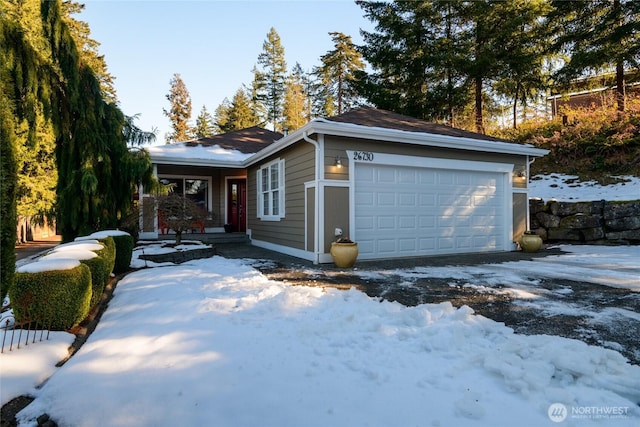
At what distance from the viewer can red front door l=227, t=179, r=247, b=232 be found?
12.3 metres

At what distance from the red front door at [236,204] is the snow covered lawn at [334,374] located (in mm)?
9037

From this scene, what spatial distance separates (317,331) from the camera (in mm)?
2867

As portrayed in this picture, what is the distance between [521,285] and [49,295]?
5.51m

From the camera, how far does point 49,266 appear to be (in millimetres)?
3064

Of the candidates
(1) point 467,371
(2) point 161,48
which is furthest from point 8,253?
(2) point 161,48

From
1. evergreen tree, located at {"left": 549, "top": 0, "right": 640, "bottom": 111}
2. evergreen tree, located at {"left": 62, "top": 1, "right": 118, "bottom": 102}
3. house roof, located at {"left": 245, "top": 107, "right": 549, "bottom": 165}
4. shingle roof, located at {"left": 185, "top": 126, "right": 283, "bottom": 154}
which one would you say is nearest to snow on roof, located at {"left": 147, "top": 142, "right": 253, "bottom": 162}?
shingle roof, located at {"left": 185, "top": 126, "right": 283, "bottom": 154}

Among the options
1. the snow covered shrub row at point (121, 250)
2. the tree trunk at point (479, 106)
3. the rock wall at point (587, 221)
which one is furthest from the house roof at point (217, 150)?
the tree trunk at point (479, 106)

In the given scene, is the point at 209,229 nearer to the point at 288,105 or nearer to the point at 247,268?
the point at 247,268

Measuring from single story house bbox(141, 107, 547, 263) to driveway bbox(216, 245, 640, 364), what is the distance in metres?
0.59

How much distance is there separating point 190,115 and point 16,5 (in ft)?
64.8

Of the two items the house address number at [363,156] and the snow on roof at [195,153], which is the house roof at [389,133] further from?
the snow on roof at [195,153]

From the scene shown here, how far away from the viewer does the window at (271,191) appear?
28.6 ft

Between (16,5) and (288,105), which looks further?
(288,105)

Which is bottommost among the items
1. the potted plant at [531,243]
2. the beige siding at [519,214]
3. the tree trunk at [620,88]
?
the potted plant at [531,243]
